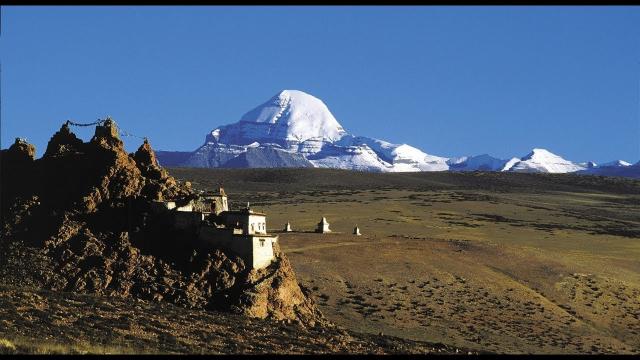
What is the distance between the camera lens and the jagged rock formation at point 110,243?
5494 cm

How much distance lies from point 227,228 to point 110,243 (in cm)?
630

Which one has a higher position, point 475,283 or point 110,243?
point 110,243

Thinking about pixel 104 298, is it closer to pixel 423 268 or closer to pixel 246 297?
pixel 246 297

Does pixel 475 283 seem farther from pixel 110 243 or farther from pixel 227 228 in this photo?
pixel 110 243

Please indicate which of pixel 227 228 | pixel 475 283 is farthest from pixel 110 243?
pixel 475 283

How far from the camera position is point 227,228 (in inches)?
2254

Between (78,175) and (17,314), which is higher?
(78,175)

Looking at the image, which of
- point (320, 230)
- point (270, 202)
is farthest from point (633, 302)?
point (270, 202)

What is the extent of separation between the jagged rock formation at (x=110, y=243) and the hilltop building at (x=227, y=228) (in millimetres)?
523

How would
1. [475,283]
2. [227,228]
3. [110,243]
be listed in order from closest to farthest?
[110,243]
[227,228]
[475,283]

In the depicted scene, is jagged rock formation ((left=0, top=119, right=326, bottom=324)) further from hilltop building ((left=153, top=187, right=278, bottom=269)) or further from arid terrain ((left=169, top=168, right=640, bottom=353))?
arid terrain ((left=169, top=168, right=640, bottom=353))

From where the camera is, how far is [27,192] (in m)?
59.4

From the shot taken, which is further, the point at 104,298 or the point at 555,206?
the point at 555,206

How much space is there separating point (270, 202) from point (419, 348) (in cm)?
10378
